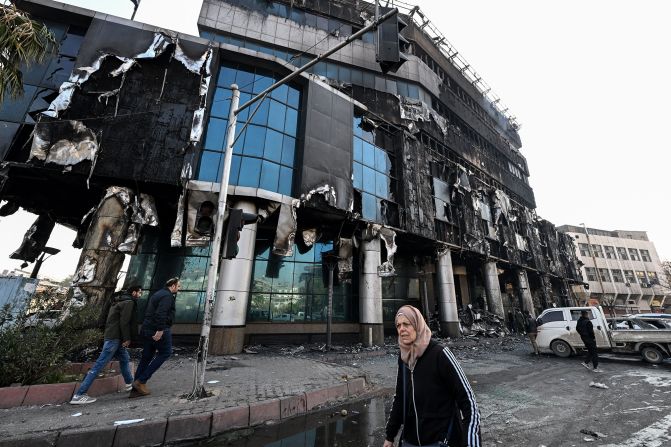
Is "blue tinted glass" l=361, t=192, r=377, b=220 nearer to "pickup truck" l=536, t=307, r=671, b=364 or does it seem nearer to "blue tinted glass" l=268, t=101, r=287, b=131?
"blue tinted glass" l=268, t=101, r=287, b=131

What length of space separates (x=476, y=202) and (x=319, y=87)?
15.6 m

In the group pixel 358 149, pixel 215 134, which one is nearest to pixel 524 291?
pixel 358 149

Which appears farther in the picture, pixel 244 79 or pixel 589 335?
pixel 244 79

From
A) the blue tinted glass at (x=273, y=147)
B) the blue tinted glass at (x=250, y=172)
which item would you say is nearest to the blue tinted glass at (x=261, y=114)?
the blue tinted glass at (x=273, y=147)

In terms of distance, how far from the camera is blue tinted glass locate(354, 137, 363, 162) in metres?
16.5

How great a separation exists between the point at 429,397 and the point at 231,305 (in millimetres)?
9944

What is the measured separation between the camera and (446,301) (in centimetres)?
1747

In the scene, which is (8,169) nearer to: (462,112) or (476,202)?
(476,202)

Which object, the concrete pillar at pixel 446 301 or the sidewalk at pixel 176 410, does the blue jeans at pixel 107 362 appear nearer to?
the sidewalk at pixel 176 410

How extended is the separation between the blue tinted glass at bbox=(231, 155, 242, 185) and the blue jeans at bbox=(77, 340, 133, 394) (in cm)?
765

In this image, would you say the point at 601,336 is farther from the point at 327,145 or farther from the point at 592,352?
the point at 327,145

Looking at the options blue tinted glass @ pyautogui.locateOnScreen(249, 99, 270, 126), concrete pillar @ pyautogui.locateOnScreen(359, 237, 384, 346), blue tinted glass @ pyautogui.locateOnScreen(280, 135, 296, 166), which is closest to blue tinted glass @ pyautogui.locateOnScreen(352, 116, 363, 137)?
blue tinted glass @ pyautogui.locateOnScreen(280, 135, 296, 166)

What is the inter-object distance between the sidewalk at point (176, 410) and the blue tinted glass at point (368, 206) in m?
9.42

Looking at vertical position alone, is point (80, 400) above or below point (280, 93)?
below
